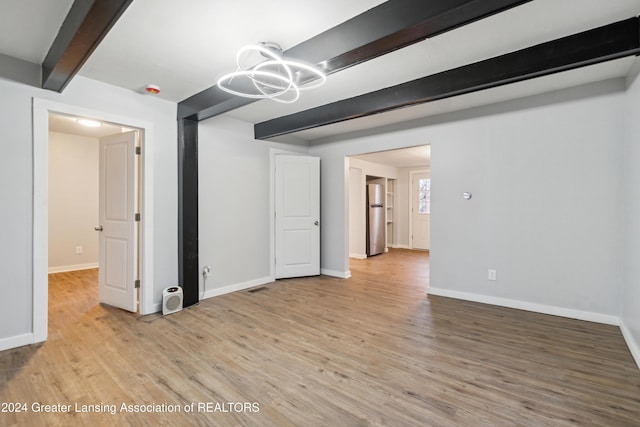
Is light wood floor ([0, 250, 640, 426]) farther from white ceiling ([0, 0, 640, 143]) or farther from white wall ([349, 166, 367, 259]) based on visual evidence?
white wall ([349, 166, 367, 259])

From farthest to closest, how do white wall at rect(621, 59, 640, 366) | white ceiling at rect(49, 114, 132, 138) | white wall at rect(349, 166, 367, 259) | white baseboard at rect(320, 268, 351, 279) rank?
1. white wall at rect(349, 166, 367, 259)
2. white baseboard at rect(320, 268, 351, 279)
3. white ceiling at rect(49, 114, 132, 138)
4. white wall at rect(621, 59, 640, 366)

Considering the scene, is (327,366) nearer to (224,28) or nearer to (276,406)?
(276,406)

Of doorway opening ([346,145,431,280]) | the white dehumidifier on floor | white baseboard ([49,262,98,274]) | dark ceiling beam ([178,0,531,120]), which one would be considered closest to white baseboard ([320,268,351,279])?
doorway opening ([346,145,431,280])

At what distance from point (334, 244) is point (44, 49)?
13.5 feet

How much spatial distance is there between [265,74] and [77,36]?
112cm

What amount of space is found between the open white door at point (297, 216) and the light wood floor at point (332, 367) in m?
1.46

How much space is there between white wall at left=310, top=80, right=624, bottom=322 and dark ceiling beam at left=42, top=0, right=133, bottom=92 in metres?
3.52

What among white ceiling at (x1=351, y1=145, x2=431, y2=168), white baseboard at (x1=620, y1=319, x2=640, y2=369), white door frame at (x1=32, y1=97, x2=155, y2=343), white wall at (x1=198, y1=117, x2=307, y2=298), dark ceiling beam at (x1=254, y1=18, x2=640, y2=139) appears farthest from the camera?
white ceiling at (x1=351, y1=145, x2=431, y2=168)

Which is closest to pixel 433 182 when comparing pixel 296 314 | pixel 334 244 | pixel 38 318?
pixel 334 244

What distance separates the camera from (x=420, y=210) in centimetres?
835

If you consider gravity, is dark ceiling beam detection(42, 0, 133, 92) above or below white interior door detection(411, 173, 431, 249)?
above

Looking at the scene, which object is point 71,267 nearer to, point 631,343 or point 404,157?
point 404,157

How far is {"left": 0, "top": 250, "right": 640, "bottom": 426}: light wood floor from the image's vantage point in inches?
67.5

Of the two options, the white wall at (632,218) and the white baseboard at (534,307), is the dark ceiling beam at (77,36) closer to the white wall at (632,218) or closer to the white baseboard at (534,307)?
the white wall at (632,218)
